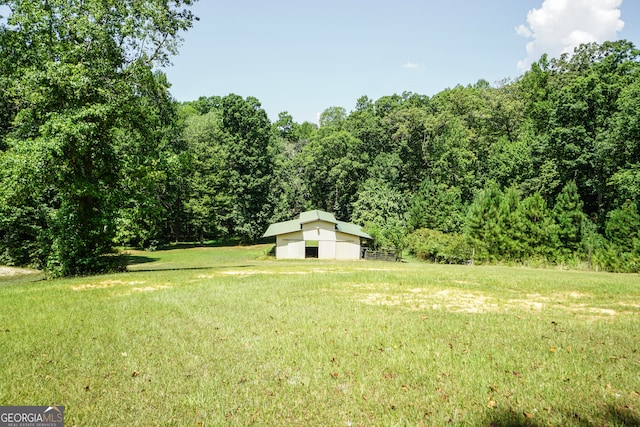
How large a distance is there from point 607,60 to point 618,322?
130 feet

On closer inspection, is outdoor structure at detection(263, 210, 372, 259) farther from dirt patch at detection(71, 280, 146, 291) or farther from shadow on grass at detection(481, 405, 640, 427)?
shadow on grass at detection(481, 405, 640, 427)

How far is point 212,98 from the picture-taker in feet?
251

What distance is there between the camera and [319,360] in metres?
5.67

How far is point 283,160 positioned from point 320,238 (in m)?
24.4

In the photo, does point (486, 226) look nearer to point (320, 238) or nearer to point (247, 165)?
point (320, 238)

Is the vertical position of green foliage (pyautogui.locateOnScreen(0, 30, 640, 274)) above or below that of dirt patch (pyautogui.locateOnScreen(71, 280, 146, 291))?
above

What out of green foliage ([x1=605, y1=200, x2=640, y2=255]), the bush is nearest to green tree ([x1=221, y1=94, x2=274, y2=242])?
the bush

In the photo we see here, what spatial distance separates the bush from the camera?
119ft

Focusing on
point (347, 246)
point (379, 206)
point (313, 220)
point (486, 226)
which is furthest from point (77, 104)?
point (379, 206)

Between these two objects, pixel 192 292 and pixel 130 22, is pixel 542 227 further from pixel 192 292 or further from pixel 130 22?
pixel 130 22

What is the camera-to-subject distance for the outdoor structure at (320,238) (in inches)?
Result: 1630

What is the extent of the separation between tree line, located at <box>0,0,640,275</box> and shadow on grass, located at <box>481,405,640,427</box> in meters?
16.8

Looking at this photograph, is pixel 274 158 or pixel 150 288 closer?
pixel 150 288

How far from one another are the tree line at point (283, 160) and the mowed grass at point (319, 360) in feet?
26.0
